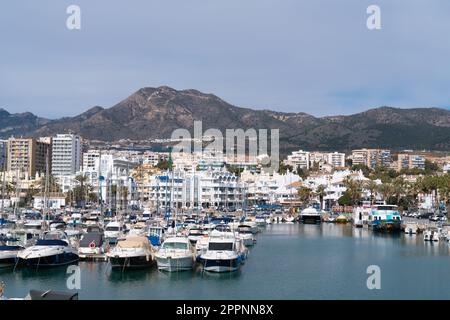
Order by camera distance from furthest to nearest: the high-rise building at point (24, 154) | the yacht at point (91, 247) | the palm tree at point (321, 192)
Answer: the high-rise building at point (24, 154) → the palm tree at point (321, 192) → the yacht at point (91, 247)

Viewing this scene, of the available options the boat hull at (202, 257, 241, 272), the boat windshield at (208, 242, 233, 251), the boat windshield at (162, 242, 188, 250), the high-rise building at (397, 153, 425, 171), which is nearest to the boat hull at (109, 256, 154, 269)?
the boat windshield at (162, 242, 188, 250)

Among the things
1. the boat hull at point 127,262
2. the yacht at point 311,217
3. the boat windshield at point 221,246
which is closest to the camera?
the boat hull at point 127,262

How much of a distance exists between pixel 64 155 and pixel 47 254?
5442 inches

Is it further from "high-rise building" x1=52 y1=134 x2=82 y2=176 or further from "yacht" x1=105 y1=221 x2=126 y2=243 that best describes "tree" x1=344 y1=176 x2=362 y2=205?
"high-rise building" x1=52 y1=134 x2=82 y2=176

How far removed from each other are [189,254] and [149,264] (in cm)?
212

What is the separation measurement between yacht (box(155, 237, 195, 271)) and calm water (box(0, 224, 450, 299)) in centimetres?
46

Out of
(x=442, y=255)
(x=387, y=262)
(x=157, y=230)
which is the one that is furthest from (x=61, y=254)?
(x=442, y=255)

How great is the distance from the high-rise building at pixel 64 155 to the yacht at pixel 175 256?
136m

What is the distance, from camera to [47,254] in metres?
29.0

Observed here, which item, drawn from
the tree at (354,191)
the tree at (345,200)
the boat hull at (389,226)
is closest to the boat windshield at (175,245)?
the boat hull at (389,226)

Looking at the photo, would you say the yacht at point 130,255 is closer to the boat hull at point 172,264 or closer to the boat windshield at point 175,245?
the boat hull at point 172,264

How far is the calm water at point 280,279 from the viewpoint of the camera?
2452cm
